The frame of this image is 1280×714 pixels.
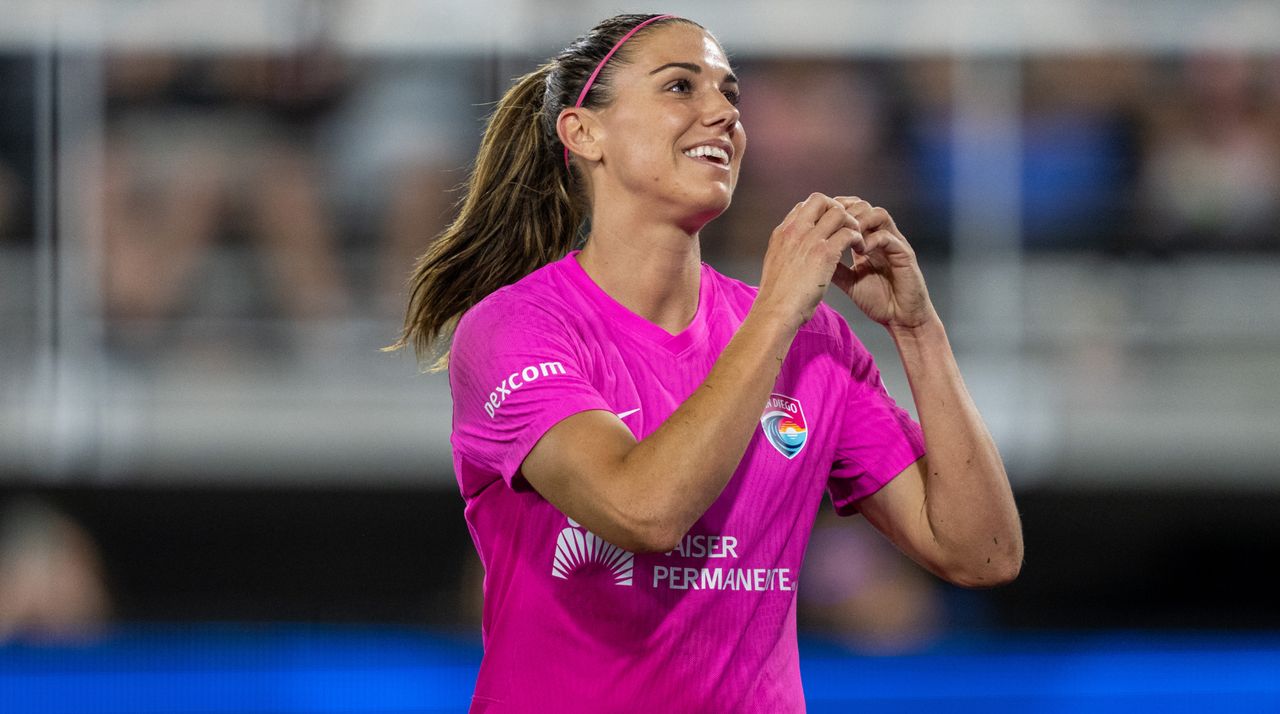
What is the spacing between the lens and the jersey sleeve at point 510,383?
2.29 meters

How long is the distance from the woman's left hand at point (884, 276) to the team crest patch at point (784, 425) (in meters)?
0.21

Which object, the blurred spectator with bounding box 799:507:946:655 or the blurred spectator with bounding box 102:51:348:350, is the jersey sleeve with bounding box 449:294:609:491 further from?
the blurred spectator with bounding box 102:51:348:350

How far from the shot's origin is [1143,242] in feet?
25.8

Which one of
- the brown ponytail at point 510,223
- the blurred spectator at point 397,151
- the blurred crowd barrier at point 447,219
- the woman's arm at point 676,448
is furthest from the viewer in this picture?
the blurred spectator at point 397,151

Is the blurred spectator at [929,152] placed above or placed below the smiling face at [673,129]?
above

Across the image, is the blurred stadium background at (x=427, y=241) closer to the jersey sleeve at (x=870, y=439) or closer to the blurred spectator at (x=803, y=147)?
the blurred spectator at (x=803, y=147)

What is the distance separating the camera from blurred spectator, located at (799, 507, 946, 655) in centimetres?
655

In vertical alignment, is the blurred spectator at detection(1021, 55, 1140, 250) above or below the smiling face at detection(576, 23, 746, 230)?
above

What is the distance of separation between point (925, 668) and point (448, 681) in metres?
1.22

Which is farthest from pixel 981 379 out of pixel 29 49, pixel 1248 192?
pixel 29 49

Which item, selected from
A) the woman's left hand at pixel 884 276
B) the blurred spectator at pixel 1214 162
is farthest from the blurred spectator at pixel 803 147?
the woman's left hand at pixel 884 276

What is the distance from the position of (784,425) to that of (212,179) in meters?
5.69

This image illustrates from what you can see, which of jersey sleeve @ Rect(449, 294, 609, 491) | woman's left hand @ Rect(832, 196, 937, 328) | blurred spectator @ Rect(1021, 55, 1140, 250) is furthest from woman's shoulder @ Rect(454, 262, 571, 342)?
blurred spectator @ Rect(1021, 55, 1140, 250)

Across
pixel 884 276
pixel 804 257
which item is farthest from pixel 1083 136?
pixel 804 257
